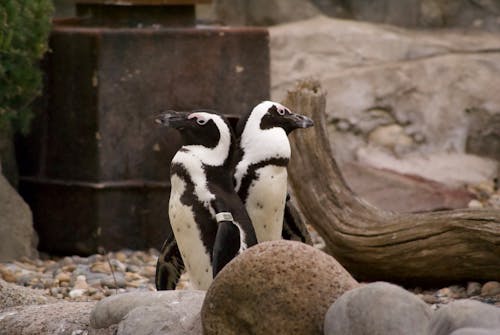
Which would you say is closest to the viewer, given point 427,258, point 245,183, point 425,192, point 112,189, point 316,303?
point 316,303

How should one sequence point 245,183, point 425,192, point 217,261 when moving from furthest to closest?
point 425,192
point 245,183
point 217,261

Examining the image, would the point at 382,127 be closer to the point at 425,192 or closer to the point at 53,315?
the point at 425,192

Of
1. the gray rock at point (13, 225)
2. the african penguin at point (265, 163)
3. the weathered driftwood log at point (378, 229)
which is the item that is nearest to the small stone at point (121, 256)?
the gray rock at point (13, 225)

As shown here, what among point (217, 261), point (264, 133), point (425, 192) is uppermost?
point (264, 133)

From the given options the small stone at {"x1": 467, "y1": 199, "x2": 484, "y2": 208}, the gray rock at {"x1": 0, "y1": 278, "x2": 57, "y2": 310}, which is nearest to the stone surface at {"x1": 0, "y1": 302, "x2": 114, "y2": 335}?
the gray rock at {"x1": 0, "y1": 278, "x2": 57, "y2": 310}


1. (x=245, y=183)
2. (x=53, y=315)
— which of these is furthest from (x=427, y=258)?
(x=53, y=315)

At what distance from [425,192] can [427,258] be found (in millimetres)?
2346

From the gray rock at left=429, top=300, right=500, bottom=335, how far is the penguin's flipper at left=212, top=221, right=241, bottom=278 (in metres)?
1.02

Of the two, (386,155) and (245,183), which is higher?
(245,183)

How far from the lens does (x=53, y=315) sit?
14.2ft

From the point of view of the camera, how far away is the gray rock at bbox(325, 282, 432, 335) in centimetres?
333

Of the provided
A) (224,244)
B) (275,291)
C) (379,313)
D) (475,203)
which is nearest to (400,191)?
(475,203)

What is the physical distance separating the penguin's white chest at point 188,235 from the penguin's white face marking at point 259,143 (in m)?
0.24

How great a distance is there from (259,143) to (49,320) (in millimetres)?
1005
